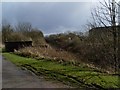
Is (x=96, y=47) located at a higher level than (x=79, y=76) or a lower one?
higher

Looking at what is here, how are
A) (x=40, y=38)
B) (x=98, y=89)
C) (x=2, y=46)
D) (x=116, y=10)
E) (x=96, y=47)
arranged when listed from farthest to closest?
(x=2, y=46) → (x=40, y=38) → (x=96, y=47) → (x=116, y=10) → (x=98, y=89)

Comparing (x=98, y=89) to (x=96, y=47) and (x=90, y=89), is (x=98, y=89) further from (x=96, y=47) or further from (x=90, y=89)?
(x=96, y=47)

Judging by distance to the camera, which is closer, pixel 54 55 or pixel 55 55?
pixel 55 55

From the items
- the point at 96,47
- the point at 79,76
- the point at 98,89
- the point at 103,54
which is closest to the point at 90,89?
the point at 98,89

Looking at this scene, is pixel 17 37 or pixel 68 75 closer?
pixel 68 75

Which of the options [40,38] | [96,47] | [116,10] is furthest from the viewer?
[40,38]

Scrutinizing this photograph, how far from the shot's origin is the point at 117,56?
17172 millimetres

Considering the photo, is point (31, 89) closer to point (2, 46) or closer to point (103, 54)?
point (103, 54)

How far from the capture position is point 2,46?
6956 centimetres

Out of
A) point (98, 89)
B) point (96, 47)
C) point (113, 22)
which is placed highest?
point (113, 22)

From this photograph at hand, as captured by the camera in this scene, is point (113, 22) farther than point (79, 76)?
Yes

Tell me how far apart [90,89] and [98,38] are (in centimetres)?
864

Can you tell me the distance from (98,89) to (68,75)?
4090 mm

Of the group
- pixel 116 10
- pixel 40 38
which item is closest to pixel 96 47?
pixel 116 10
